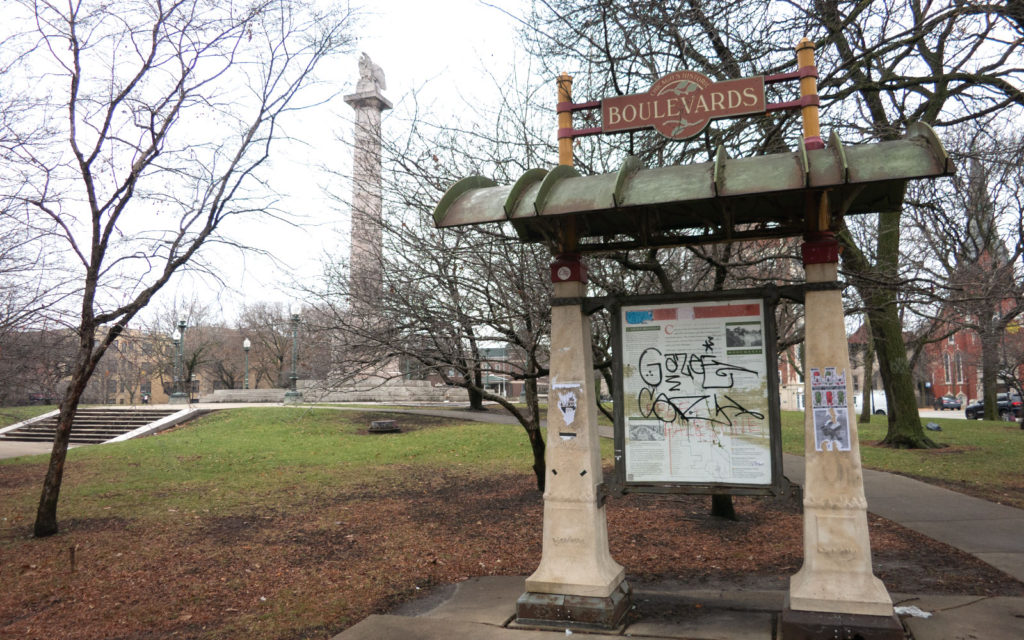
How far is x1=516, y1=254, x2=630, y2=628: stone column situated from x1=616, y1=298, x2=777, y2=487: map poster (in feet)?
1.10

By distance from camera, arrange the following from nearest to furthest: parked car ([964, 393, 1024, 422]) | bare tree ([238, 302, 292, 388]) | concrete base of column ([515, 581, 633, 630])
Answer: concrete base of column ([515, 581, 633, 630]) < parked car ([964, 393, 1024, 422]) < bare tree ([238, 302, 292, 388])

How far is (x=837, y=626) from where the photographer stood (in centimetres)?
432

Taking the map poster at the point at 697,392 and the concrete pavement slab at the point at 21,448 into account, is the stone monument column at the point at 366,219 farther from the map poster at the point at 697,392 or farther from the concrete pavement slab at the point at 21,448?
the concrete pavement slab at the point at 21,448

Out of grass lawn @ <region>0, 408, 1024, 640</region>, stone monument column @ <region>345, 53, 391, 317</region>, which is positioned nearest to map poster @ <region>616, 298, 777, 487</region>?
grass lawn @ <region>0, 408, 1024, 640</region>

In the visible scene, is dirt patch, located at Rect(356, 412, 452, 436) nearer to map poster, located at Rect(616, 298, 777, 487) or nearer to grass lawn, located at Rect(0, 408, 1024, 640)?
grass lawn, located at Rect(0, 408, 1024, 640)

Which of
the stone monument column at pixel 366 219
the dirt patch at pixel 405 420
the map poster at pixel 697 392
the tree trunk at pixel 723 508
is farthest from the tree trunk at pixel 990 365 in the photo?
the dirt patch at pixel 405 420

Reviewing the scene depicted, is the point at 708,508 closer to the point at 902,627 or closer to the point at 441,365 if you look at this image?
the point at 441,365

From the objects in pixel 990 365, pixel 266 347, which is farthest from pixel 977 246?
pixel 266 347

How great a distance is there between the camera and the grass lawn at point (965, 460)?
11.3 m

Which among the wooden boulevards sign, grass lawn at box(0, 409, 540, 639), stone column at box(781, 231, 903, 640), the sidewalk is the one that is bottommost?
grass lawn at box(0, 409, 540, 639)

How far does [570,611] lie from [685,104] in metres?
3.87

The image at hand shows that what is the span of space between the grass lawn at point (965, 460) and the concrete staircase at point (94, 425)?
20.4 m

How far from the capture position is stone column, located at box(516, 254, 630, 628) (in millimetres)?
4961

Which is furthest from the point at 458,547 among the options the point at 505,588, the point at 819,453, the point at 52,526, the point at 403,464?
the point at 403,464
